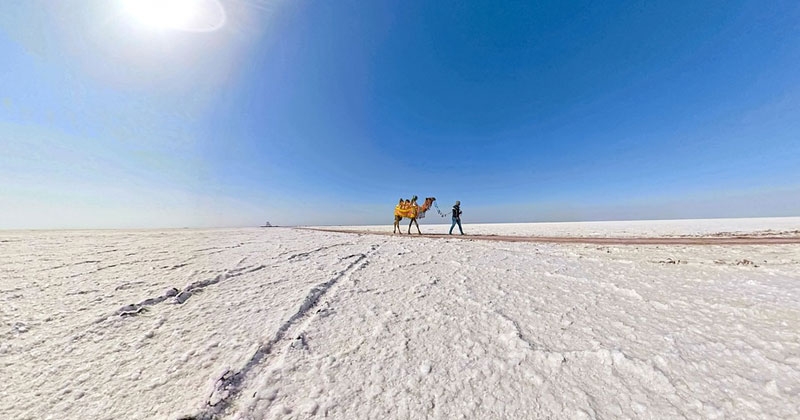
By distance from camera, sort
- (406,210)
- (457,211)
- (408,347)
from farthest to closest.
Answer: (406,210)
(457,211)
(408,347)

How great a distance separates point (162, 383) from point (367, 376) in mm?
1260

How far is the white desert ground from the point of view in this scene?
1353 mm

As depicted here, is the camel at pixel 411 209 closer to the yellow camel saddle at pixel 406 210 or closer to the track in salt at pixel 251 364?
the yellow camel saddle at pixel 406 210

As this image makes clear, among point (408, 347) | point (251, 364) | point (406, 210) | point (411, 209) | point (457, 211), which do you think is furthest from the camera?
point (406, 210)

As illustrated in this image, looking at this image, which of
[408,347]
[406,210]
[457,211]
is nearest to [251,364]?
[408,347]

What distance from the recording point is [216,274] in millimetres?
4113

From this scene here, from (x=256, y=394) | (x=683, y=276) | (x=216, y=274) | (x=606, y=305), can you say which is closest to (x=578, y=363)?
(x=606, y=305)

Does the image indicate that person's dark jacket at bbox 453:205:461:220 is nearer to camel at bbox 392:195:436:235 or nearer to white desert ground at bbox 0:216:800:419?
camel at bbox 392:195:436:235

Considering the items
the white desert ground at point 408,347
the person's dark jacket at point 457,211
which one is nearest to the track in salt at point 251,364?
the white desert ground at point 408,347

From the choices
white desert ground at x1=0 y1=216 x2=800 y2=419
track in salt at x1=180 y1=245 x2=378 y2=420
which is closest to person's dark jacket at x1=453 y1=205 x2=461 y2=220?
white desert ground at x1=0 y1=216 x2=800 y2=419

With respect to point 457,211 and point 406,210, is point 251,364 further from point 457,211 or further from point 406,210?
point 406,210

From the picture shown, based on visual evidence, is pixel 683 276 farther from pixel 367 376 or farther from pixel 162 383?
pixel 162 383

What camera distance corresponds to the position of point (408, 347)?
6.27ft

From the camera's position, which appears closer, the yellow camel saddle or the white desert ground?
the white desert ground
